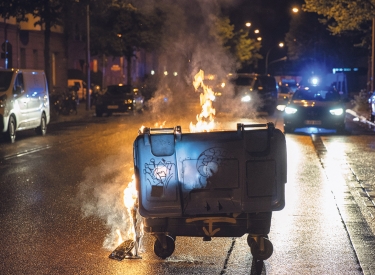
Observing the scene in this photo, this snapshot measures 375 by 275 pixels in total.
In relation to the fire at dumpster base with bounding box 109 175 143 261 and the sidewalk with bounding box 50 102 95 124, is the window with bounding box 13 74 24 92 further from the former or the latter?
the fire at dumpster base with bounding box 109 175 143 261

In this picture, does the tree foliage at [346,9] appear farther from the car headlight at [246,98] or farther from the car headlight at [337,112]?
the car headlight at [337,112]

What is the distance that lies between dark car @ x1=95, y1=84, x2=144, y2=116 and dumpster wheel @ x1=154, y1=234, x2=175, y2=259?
1154 inches

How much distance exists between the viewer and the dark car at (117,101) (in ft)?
119

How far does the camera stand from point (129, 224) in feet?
28.8

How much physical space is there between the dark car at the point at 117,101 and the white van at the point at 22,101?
39.3 ft

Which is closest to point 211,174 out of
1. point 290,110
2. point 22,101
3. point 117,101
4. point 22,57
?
point 22,101

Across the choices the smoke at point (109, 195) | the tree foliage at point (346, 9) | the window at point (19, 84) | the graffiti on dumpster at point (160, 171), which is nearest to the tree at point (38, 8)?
the window at point (19, 84)

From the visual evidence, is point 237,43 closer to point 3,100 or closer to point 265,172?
point 3,100

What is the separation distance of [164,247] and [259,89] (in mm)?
29043

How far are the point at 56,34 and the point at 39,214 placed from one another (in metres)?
41.5

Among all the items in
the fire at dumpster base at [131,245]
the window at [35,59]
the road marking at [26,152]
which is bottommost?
the road marking at [26,152]

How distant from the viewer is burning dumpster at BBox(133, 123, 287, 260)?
21.4 feet

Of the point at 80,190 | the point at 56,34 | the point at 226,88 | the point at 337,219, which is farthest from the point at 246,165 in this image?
the point at 56,34

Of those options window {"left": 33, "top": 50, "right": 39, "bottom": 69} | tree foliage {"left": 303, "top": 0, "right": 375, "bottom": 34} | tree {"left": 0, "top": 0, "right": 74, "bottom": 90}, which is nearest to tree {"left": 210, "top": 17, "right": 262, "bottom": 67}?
window {"left": 33, "top": 50, "right": 39, "bottom": 69}
